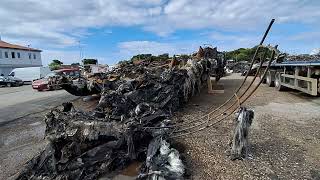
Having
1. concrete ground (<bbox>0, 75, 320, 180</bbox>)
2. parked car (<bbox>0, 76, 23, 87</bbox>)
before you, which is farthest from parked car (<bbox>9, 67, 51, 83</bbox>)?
concrete ground (<bbox>0, 75, 320, 180</bbox>)

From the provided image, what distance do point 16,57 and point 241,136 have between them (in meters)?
59.8

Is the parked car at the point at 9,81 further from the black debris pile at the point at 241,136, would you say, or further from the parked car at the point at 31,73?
the black debris pile at the point at 241,136

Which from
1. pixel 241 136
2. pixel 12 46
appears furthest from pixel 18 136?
pixel 12 46

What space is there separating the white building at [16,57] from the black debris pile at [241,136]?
178 feet

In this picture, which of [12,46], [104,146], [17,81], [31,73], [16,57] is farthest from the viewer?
[12,46]

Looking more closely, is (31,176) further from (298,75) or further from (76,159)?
(298,75)

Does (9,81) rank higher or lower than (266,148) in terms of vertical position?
higher

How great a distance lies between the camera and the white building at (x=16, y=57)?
5525cm

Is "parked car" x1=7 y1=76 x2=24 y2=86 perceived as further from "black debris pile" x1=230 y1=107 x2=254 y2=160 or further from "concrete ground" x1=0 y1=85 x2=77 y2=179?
"black debris pile" x1=230 y1=107 x2=254 y2=160

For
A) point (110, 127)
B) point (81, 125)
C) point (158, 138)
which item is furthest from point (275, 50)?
point (81, 125)

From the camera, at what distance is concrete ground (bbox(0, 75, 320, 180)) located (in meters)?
5.65

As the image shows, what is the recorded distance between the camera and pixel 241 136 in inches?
242

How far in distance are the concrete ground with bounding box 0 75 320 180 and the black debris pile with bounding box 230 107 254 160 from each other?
0.17 meters

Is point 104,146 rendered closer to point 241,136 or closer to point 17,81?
point 241,136
